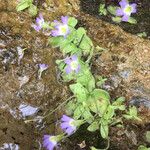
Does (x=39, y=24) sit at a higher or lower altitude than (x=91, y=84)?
higher

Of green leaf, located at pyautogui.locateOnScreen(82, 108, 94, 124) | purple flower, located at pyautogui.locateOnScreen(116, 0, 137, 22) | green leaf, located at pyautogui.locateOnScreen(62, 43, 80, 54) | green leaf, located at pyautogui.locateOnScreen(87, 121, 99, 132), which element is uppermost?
purple flower, located at pyautogui.locateOnScreen(116, 0, 137, 22)

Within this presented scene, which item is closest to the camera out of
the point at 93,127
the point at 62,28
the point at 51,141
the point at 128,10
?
the point at 51,141

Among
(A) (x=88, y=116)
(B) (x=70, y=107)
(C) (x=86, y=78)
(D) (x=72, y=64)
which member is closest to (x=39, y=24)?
(D) (x=72, y=64)

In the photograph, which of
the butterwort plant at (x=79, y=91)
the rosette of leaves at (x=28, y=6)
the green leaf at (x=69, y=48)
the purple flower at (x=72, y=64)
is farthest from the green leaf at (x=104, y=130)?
the rosette of leaves at (x=28, y=6)

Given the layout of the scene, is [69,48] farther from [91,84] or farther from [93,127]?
[93,127]

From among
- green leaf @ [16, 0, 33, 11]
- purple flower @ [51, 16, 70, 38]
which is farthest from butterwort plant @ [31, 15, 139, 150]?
green leaf @ [16, 0, 33, 11]

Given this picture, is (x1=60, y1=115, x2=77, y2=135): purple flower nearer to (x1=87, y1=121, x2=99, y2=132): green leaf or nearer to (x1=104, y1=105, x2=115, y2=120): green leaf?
(x1=87, y1=121, x2=99, y2=132): green leaf

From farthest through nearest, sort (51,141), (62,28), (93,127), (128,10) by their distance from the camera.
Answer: (128,10), (62,28), (93,127), (51,141)

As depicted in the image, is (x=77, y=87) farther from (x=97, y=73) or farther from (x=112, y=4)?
(x=112, y=4)
